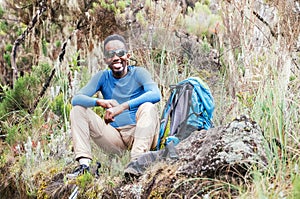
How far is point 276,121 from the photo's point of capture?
4.14 meters

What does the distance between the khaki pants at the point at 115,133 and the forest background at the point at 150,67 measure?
19 cm

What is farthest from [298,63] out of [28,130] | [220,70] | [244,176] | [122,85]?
[28,130]

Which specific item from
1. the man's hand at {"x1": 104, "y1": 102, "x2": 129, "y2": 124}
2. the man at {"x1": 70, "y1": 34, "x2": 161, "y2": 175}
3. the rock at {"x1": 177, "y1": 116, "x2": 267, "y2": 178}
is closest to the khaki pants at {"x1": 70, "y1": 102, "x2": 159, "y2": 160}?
the man at {"x1": 70, "y1": 34, "x2": 161, "y2": 175}

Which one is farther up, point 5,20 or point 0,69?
point 5,20

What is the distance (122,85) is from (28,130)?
188 centimetres

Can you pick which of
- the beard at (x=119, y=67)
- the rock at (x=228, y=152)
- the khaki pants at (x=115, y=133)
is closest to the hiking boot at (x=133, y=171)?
the khaki pants at (x=115, y=133)

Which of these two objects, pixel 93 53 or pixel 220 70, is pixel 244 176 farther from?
pixel 93 53

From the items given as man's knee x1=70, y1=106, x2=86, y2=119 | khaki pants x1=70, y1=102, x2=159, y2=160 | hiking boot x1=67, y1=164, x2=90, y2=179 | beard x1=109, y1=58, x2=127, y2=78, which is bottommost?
hiking boot x1=67, y1=164, x2=90, y2=179

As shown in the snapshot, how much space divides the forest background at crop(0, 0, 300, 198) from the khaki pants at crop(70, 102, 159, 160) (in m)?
0.19

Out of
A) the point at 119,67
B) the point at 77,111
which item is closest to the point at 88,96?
the point at 77,111

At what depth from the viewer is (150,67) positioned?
6.87m

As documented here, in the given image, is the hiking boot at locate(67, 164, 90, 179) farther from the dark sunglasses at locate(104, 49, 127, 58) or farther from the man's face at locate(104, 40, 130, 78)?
the dark sunglasses at locate(104, 49, 127, 58)

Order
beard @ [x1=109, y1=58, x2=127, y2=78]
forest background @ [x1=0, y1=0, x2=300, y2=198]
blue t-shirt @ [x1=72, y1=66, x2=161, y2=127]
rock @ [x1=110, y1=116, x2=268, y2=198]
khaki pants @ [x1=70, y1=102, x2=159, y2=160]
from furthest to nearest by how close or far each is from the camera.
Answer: beard @ [x1=109, y1=58, x2=127, y2=78]
blue t-shirt @ [x1=72, y1=66, x2=161, y2=127]
khaki pants @ [x1=70, y1=102, x2=159, y2=160]
forest background @ [x1=0, y1=0, x2=300, y2=198]
rock @ [x1=110, y1=116, x2=268, y2=198]

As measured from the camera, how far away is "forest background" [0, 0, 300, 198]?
13.9 feet
